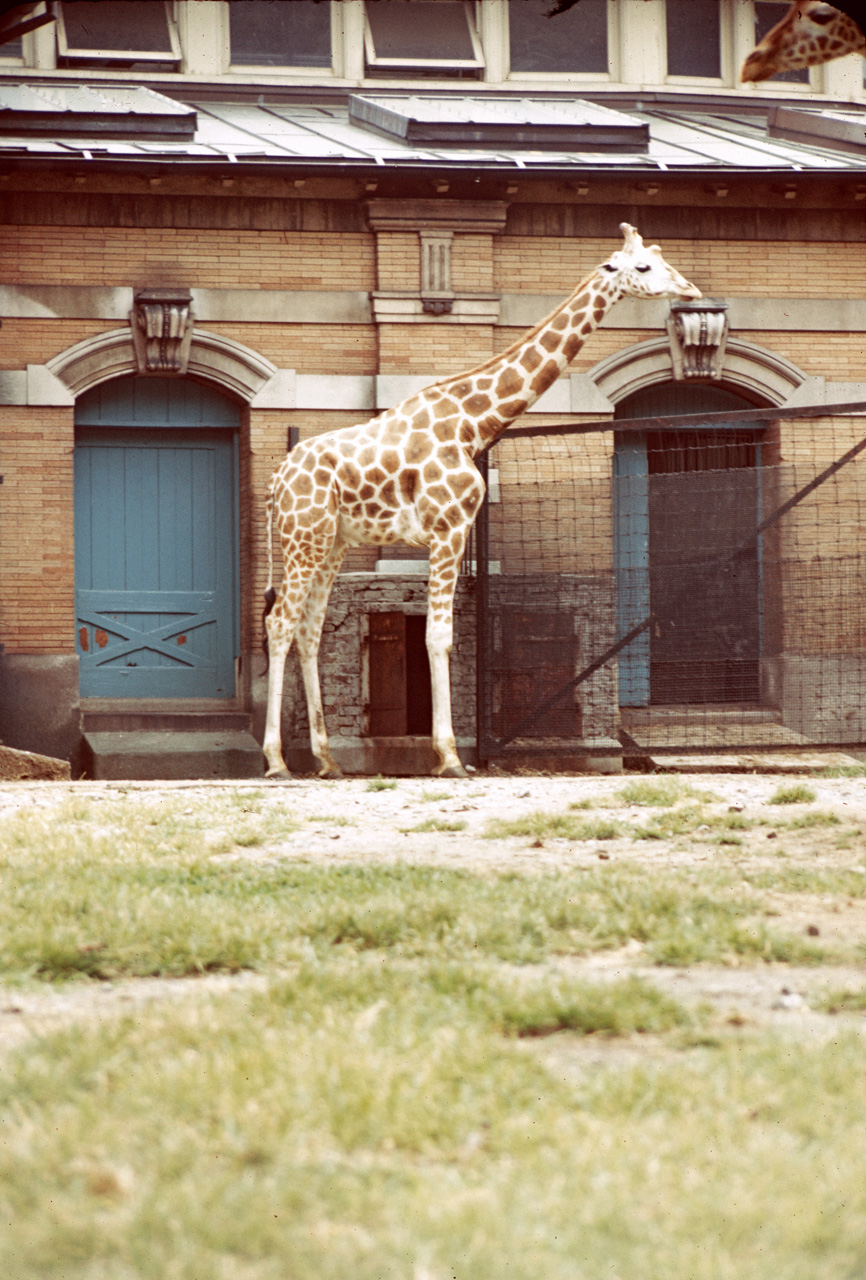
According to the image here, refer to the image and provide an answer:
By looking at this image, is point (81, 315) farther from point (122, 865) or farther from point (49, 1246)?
point (49, 1246)

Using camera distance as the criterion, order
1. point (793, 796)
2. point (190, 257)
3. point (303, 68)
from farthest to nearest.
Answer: point (303, 68)
point (190, 257)
point (793, 796)

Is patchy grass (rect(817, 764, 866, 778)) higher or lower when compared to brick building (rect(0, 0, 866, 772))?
lower

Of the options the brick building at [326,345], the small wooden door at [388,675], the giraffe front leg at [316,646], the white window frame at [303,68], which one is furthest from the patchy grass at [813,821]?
the white window frame at [303,68]

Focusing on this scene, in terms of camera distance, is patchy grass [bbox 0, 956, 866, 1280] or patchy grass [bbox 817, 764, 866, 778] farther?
patchy grass [bbox 817, 764, 866, 778]

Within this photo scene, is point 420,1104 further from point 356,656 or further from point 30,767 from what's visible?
point 356,656

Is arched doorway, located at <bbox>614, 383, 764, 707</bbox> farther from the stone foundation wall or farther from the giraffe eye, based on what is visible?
the giraffe eye

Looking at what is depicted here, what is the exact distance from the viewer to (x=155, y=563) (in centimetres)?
1400

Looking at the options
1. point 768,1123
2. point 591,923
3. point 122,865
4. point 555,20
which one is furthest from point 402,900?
point 555,20

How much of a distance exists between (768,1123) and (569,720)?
9516 mm

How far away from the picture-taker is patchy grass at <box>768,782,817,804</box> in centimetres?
813

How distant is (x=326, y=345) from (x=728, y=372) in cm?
384

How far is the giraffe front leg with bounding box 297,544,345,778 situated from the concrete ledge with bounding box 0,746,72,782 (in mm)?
1912

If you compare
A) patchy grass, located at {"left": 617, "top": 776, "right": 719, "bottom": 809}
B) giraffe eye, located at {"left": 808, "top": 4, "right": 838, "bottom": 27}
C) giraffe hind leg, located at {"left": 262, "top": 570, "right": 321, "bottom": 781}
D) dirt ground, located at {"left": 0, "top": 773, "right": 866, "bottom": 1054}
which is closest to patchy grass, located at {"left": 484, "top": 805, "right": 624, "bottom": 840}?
dirt ground, located at {"left": 0, "top": 773, "right": 866, "bottom": 1054}

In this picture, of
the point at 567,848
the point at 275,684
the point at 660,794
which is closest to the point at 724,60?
the point at 275,684
